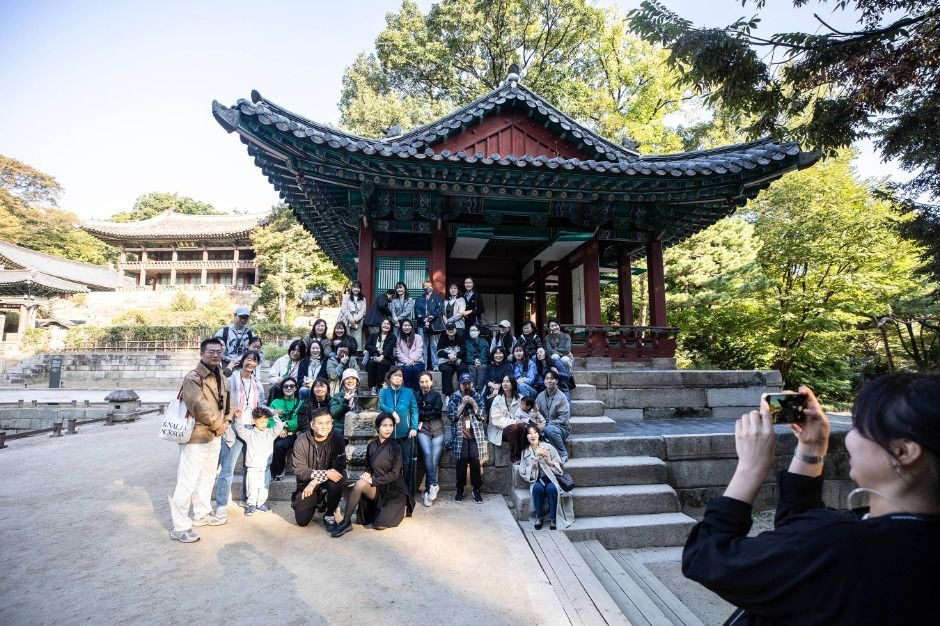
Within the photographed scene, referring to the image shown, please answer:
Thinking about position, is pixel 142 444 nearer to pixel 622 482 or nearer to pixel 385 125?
pixel 622 482

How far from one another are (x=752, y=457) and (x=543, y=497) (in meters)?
3.67

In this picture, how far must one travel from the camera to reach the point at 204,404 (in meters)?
4.32

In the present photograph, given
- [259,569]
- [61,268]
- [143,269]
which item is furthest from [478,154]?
[61,268]

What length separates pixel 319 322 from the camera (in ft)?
23.6

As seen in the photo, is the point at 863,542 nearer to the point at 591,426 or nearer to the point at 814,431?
the point at 814,431

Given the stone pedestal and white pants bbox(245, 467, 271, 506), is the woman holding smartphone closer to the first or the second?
white pants bbox(245, 467, 271, 506)

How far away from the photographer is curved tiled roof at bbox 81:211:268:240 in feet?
124

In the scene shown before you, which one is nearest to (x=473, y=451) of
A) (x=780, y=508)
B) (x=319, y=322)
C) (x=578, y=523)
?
(x=578, y=523)

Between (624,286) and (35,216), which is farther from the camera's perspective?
(35,216)

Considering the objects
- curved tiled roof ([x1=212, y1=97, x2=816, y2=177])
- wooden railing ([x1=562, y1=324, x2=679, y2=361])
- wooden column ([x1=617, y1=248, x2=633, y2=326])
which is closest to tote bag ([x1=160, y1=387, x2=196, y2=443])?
curved tiled roof ([x1=212, y1=97, x2=816, y2=177])

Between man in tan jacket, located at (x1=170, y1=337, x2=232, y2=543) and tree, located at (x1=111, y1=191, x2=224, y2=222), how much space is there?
6542 cm

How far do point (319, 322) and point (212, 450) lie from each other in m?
2.96

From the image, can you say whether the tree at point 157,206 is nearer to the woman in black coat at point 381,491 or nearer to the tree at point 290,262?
the tree at point 290,262

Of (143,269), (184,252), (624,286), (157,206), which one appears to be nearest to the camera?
(624,286)
